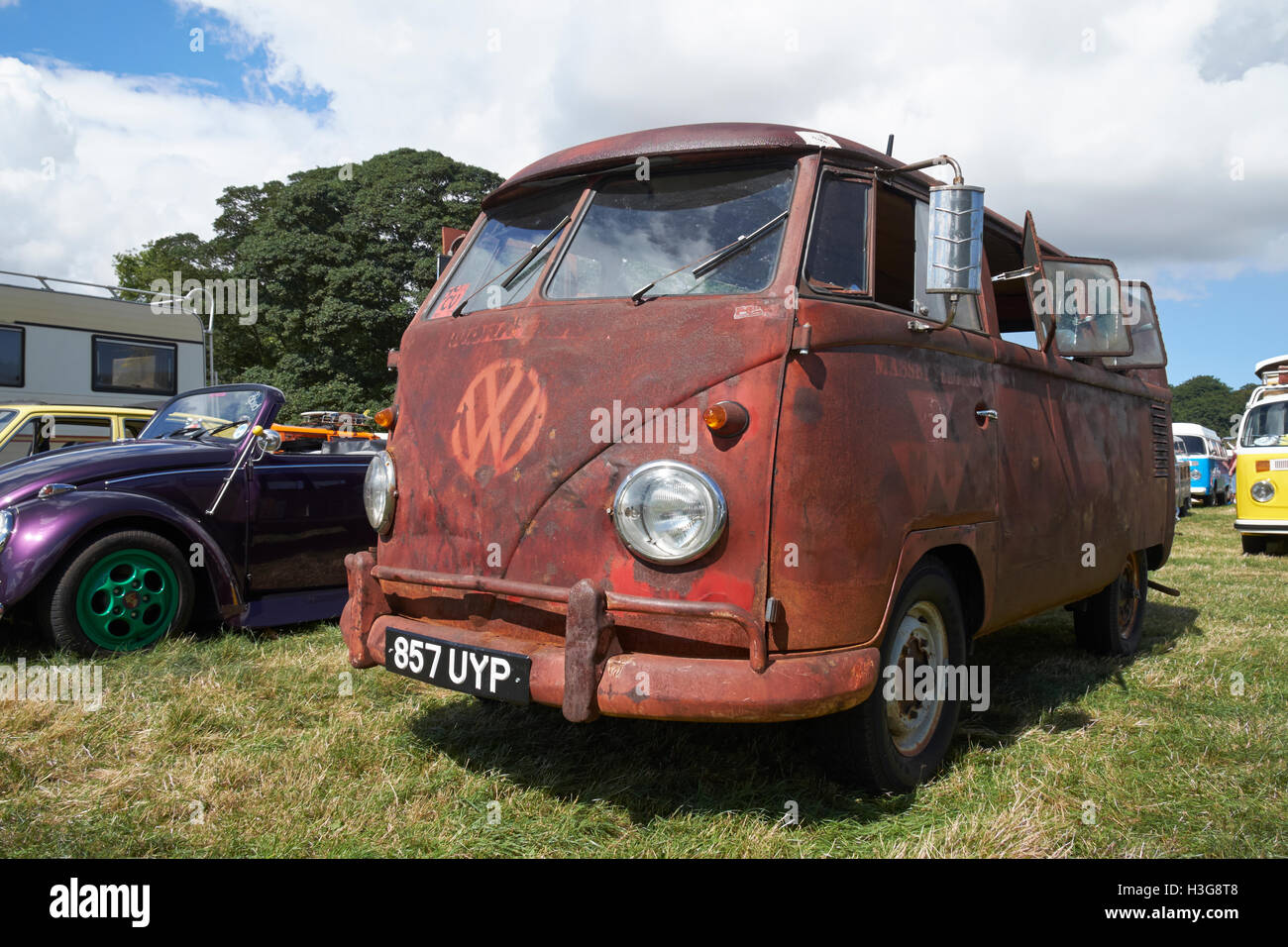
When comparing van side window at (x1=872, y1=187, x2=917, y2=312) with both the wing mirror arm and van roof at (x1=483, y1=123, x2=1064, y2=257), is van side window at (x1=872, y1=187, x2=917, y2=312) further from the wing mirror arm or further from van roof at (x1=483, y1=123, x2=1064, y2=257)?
the wing mirror arm

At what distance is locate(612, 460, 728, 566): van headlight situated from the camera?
282cm

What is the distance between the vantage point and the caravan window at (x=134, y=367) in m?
13.5

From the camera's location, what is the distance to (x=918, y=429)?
3.29 m

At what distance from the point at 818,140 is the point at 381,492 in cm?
213

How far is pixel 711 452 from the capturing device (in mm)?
2873

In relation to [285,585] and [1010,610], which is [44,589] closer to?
[285,585]

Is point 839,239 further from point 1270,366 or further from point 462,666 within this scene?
point 1270,366

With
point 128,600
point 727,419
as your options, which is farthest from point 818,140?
point 128,600

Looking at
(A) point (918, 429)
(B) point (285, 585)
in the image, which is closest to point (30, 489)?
(B) point (285, 585)

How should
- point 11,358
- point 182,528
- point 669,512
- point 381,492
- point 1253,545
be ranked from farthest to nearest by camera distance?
point 11,358
point 1253,545
point 182,528
point 381,492
point 669,512

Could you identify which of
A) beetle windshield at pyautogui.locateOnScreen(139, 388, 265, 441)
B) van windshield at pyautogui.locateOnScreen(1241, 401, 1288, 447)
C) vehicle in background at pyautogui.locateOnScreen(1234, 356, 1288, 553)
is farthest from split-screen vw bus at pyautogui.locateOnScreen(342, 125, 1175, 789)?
van windshield at pyautogui.locateOnScreen(1241, 401, 1288, 447)

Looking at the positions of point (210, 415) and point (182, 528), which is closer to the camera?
point (182, 528)

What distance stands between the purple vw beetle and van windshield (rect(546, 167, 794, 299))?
3248mm

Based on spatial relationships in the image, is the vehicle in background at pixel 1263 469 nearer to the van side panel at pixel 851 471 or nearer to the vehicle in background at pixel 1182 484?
the vehicle in background at pixel 1182 484
